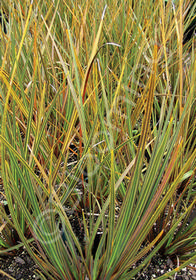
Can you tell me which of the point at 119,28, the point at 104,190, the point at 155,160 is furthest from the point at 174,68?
the point at 155,160

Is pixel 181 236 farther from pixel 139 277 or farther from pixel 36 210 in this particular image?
pixel 36 210

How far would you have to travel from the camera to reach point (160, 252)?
72cm

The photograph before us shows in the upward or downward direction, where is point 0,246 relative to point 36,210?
downward

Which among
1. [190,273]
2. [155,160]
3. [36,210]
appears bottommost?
[190,273]

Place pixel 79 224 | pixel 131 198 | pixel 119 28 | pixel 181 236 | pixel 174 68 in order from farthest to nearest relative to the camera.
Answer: pixel 119 28 → pixel 174 68 → pixel 79 224 → pixel 181 236 → pixel 131 198

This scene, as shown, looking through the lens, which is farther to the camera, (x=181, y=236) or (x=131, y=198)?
(x=181, y=236)

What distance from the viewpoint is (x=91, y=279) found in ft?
1.89

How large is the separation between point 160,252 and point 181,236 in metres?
0.10

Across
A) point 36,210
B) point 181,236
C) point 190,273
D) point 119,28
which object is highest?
point 119,28

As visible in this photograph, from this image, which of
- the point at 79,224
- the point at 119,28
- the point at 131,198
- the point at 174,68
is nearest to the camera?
the point at 131,198

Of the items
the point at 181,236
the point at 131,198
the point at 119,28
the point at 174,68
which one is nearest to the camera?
the point at 131,198

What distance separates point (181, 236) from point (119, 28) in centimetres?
100

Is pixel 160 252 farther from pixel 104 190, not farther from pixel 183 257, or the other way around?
pixel 104 190

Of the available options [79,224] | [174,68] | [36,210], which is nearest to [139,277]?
[79,224]
